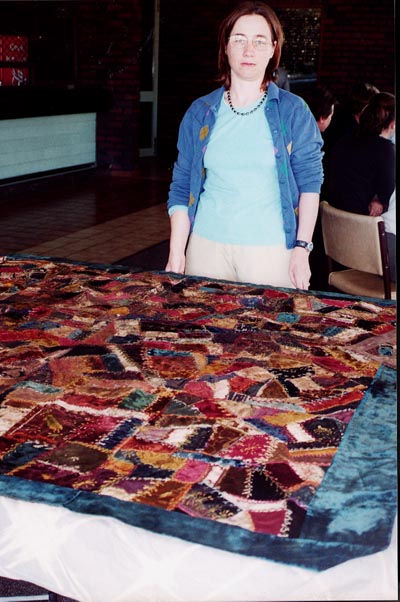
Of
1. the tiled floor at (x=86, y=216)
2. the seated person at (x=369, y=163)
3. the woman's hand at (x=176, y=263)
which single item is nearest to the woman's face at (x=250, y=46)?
the woman's hand at (x=176, y=263)

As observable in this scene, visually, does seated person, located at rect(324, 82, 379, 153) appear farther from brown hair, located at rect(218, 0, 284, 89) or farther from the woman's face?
the woman's face

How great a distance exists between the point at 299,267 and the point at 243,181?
334mm

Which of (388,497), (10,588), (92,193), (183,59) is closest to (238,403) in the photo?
(388,497)

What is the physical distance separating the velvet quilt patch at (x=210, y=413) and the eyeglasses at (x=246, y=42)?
75 cm

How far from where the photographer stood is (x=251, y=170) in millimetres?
2338

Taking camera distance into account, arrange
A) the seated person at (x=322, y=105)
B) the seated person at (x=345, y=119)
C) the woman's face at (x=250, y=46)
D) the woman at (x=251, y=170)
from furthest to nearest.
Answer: the seated person at (x=345, y=119)
the seated person at (x=322, y=105)
the woman at (x=251, y=170)
the woman's face at (x=250, y=46)

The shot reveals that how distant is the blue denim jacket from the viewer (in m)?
2.32

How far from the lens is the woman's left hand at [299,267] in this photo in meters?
2.39

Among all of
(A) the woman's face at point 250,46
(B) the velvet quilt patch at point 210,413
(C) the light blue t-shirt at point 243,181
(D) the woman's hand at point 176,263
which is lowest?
(B) the velvet quilt patch at point 210,413

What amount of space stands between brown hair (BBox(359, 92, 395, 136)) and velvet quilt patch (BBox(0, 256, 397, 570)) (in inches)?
74.5

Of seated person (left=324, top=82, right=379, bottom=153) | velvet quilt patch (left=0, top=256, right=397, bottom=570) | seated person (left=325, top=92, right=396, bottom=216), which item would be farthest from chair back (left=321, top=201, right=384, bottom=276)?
seated person (left=324, top=82, right=379, bottom=153)

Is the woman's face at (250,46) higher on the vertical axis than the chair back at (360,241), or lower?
higher

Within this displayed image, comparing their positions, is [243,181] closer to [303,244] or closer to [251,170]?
[251,170]

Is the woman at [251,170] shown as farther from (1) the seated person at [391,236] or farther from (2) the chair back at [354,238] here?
(1) the seated person at [391,236]
